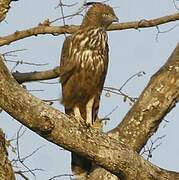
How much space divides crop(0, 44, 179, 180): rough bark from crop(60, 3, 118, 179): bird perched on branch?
68.4 inches

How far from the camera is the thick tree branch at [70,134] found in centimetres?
323

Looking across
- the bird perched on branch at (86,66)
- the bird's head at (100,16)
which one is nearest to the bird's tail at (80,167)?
the bird perched on branch at (86,66)

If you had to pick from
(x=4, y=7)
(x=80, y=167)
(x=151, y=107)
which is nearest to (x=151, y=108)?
(x=151, y=107)

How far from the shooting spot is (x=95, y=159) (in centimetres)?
349

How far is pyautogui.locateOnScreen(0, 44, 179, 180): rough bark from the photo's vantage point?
10.6 feet

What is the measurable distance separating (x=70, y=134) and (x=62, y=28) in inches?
99.4

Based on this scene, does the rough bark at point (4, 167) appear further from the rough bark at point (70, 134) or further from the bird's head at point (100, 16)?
the bird's head at point (100, 16)

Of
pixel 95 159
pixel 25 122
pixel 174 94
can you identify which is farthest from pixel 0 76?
pixel 174 94

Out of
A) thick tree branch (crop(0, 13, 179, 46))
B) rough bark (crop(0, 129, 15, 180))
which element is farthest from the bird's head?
rough bark (crop(0, 129, 15, 180))

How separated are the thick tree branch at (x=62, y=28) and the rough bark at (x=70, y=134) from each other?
2291 millimetres

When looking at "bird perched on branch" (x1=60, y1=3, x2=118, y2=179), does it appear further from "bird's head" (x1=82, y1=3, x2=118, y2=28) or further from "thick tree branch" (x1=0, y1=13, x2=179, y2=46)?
"thick tree branch" (x1=0, y1=13, x2=179, y2=46)

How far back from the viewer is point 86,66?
541 centimetres

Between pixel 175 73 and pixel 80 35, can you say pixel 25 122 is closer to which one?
pixel 175 73

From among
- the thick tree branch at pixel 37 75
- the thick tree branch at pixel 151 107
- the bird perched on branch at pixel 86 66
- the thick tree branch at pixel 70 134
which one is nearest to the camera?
the thick tree branch at pixel 70 134
